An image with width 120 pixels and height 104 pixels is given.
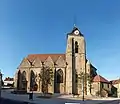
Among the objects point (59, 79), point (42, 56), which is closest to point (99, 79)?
point (59, 79)

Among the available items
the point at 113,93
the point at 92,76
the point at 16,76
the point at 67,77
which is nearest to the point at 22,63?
the point at 16,76

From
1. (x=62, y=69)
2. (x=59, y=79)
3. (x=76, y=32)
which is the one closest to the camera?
(x=59, y=79)

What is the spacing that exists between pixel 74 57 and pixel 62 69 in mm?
5638

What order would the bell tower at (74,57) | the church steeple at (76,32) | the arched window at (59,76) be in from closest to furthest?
the bell tower at (74,57) < the arched window at (59,76) < the church steeple at (76,32)

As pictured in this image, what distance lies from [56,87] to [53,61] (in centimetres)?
884

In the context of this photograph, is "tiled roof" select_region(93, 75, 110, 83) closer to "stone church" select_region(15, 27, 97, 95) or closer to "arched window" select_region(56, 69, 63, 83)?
"stone church" select_region(15, 27, 97, 95)

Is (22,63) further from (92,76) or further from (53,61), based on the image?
(92,76)

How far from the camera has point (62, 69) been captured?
86.4 metres

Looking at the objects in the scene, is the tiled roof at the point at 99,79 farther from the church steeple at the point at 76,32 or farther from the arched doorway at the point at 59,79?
the church steeple at the point at 76,32

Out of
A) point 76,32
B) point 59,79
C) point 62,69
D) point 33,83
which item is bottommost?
point 33,83

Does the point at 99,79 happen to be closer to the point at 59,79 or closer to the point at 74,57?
the point at 74,57

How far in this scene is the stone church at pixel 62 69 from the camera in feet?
278

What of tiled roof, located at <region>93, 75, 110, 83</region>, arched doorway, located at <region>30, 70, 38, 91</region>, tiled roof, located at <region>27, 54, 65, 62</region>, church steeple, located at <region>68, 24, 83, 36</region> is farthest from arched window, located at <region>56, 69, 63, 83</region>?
church steeple, located at <region>68, 24, 83, 36</region>

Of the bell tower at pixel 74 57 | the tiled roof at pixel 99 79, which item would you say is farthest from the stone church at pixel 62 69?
the tiled roof at pixel 99 79
